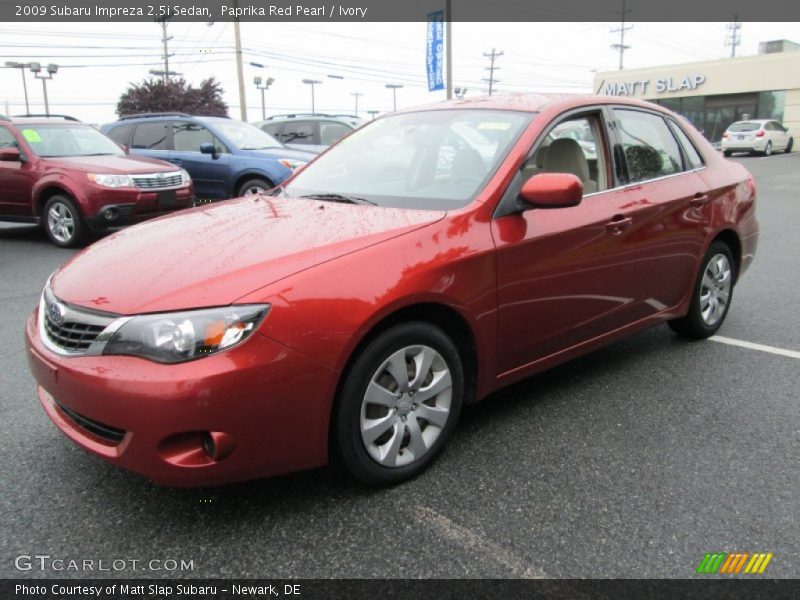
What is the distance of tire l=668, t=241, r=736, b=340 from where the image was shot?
14.5ft

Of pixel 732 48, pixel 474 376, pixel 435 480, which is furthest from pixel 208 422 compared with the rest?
pixel 732 48

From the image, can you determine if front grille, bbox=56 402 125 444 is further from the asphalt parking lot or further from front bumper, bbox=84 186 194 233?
front bumper, bbox=84 186 194 233

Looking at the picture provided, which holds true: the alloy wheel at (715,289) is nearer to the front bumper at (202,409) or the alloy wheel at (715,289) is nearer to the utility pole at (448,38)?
the front bumper at (202,409)

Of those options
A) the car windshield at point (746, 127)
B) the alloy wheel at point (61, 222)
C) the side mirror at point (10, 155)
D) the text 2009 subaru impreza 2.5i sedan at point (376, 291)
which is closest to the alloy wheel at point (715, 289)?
the text 2009 subaru impreza 2.5i sedan at point (376, 291)

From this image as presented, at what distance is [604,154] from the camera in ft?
12.2

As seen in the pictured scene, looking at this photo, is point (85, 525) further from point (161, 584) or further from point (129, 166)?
point (129, 166)

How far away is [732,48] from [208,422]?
76350mm

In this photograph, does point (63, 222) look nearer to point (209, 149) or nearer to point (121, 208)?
point (121, 208)

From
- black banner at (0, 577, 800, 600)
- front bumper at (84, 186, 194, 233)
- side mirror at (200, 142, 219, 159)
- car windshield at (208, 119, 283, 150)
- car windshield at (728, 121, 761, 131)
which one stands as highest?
car windshield at (728, 121, 761, 131)

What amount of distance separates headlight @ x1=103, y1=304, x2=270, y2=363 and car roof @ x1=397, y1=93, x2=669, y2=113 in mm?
2003

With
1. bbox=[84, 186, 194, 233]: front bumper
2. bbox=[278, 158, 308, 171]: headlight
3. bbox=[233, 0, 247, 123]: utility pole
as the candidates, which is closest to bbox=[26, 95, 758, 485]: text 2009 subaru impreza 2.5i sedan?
bbox=[84, 186, 194, 233]: front bumper

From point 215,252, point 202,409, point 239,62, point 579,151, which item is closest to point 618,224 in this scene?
point 579,151

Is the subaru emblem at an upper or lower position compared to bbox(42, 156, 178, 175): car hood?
lower

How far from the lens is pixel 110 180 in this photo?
26.8 feet
